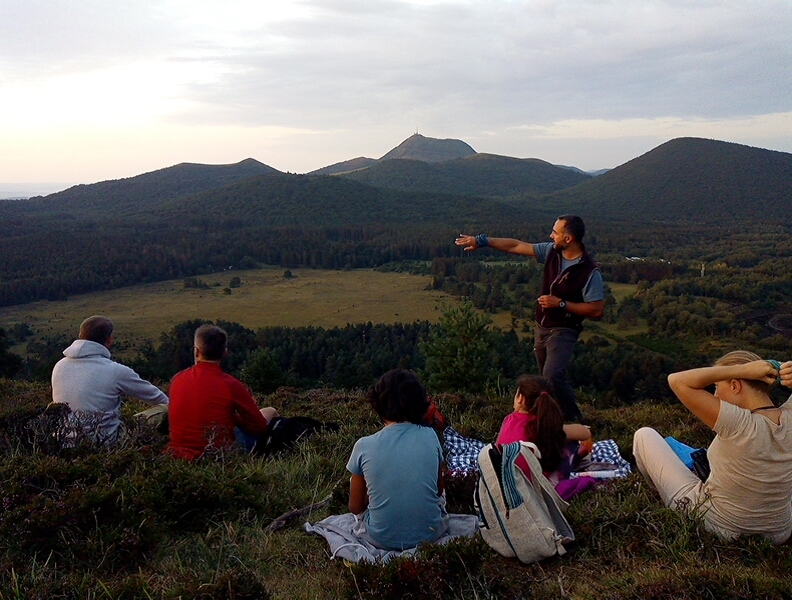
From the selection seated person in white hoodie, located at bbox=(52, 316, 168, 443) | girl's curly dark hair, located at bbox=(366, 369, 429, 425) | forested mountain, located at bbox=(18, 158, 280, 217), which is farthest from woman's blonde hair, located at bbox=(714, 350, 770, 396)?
forested mountain, located at bbox=(18, 158, 280, 217)

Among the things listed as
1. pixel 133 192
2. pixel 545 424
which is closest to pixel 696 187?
pixel 133 192

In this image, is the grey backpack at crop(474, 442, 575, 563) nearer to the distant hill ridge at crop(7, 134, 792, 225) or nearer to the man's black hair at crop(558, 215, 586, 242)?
the man's black hair at crop(558, 215, 586, 242)

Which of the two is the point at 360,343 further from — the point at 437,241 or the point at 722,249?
the point at 722,249

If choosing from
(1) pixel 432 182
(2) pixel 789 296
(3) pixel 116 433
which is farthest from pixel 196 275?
(1) pixel 432 182

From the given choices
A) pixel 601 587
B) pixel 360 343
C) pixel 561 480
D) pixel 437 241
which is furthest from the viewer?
pixel 437 241

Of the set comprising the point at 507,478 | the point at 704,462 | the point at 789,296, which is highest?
the point at 507,478

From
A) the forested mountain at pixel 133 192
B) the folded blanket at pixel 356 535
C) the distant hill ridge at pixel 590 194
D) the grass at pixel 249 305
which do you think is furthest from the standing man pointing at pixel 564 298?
the forested mountain at pixel 133 192

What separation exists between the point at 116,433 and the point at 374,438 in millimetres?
2660

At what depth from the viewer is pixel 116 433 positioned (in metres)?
4.80

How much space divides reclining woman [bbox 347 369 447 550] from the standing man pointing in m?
2.24

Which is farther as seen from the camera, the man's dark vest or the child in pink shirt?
the man's dark vest

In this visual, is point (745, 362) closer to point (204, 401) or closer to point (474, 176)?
point (204, 401)

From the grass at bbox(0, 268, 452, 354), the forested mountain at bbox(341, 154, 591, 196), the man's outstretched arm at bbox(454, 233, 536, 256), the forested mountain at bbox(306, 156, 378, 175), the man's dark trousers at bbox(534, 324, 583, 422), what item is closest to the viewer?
the man's dark trousers at bbox(534, 324, 583, 422)

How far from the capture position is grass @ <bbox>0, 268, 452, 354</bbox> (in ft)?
126
